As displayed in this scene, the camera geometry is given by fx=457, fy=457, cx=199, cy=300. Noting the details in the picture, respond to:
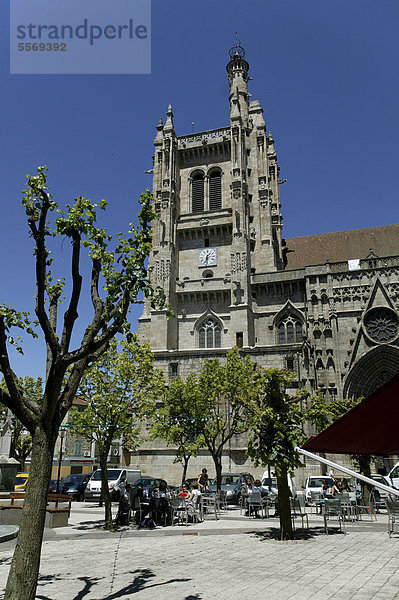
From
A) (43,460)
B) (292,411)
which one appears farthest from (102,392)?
(43,460)

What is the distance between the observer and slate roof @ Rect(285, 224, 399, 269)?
3800 cm

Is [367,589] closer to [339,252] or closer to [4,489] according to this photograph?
[4,489]

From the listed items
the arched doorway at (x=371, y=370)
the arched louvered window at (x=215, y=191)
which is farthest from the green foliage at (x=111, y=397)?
the arched louvered window at (x=215, y=191)

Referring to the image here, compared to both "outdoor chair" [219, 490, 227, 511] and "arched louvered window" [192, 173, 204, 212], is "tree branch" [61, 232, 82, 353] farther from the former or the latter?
"arched louvered window" [192, 173, 204, 212]

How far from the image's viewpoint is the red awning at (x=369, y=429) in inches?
129

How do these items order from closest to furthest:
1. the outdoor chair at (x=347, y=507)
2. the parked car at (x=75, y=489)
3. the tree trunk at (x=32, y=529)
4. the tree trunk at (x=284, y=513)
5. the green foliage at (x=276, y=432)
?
the tree trunk at (x=32, y=529) < the tree trunk at (x=284, y=513) < the green foliage at (x=276, y=432) < the outdoor chair at (x=347, y=507) < the parked car at (x=75, y=489)

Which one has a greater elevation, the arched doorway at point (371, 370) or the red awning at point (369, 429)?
the arched doorway at point (371, 370)

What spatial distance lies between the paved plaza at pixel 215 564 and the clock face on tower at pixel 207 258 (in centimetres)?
2766

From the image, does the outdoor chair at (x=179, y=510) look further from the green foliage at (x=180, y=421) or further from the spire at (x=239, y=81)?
the spire at (x=239, y=81)

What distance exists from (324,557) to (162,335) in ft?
89.9

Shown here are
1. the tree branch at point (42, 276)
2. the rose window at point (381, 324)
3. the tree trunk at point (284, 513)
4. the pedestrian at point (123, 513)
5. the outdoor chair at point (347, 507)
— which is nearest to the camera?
the tree branch at point (42, 276)

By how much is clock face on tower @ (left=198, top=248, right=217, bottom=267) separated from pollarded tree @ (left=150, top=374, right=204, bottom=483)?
14.0m

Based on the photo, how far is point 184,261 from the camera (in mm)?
40188

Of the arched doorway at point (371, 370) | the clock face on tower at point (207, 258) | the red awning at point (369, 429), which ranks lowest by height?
the red awning at point (369, 429)
